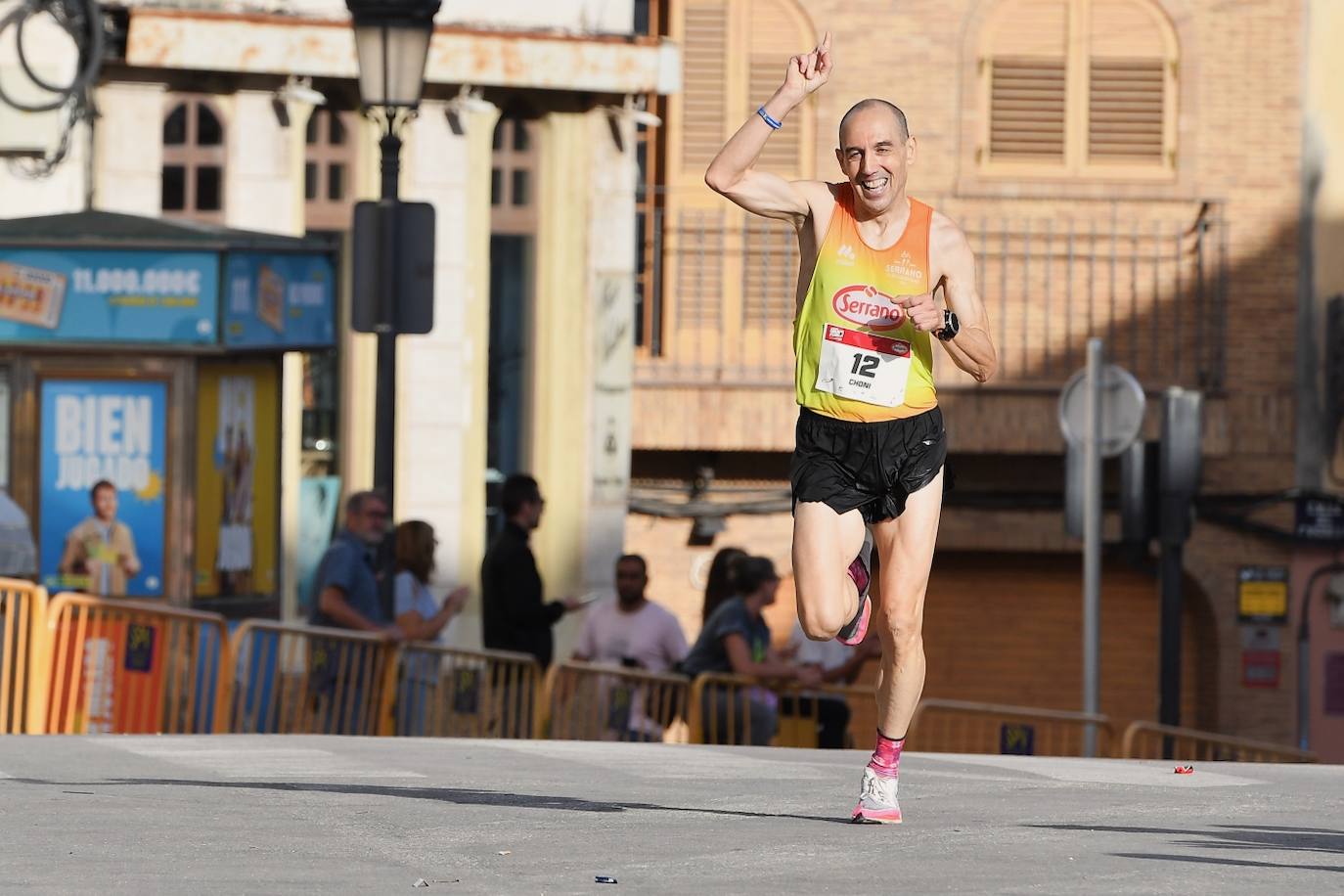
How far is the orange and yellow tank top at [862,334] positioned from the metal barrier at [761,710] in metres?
6.62

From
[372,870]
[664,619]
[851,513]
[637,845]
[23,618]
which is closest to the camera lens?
[372,870]

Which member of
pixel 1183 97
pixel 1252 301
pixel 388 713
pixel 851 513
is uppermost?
pixel 1183 97

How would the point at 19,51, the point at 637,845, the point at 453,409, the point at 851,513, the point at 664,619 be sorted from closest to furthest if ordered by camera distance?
the point at 637,845 < the point at 851,513 < the point at 664,619 < the point at 19,51 < the point at 453,409

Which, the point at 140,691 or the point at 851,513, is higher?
the point at 851,513

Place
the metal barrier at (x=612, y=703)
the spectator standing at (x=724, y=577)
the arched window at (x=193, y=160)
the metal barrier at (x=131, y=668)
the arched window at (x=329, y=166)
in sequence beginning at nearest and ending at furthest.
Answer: the metal barrier at (x=131, y=668), the metal barrier at (x=612, y=703), the spectator standing at (x=724, y=577), the arched window at (x=193, y=160), the arched window at (x=329, y=166)

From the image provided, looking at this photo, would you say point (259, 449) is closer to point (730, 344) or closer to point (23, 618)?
point (23, 618)

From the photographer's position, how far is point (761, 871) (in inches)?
266

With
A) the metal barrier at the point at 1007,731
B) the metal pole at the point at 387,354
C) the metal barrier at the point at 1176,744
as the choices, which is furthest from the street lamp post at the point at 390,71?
the metal barrier at the point at 1176,744

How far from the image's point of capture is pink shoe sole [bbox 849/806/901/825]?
792 centimetres

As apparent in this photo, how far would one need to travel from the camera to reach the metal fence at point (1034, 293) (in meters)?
25.7

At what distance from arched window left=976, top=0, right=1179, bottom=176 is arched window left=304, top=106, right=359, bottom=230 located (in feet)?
22.2

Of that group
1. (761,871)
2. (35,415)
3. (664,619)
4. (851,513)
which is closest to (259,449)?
(35,415)

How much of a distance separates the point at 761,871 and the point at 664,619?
8945mm

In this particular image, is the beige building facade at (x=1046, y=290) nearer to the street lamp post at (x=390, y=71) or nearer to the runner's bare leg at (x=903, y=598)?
the street lamp post at (x=390, y=71)
